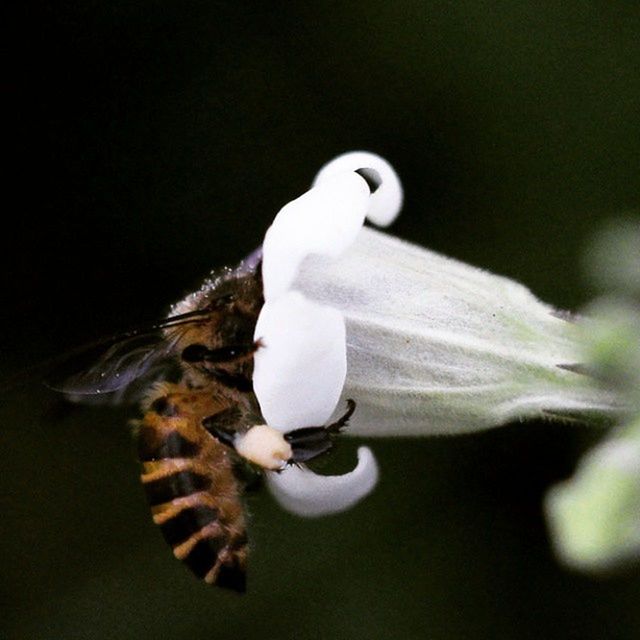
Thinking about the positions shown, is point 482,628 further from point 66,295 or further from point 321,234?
point 321,234

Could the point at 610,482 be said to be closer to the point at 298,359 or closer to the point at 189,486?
the point at 298,359

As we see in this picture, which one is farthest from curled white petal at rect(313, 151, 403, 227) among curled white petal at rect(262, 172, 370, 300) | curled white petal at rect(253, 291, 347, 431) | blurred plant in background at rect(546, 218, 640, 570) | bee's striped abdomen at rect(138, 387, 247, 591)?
blurred plant in background at rect(546, 218, 640, 570)

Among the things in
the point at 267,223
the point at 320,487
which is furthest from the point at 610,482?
the point at 267,223

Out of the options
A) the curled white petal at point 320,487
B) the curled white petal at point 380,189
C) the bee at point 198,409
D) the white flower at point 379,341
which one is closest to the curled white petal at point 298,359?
the white flower at point 379,341

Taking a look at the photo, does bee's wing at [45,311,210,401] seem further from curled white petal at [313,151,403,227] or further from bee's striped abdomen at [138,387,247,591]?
curled white petal at [313,151,403,227]

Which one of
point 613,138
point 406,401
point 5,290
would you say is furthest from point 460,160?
point 406,401

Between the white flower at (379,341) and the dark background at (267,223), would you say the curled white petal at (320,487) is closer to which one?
the white flower at (379,341)
